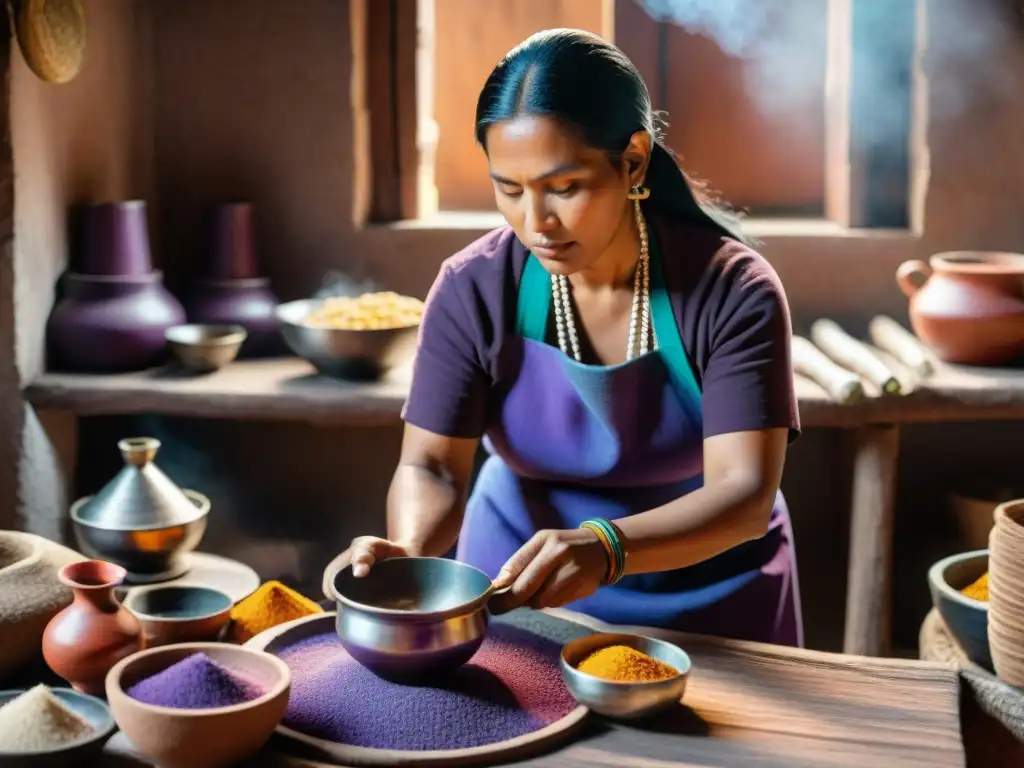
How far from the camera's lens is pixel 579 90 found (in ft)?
6.53

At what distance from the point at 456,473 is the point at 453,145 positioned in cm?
212

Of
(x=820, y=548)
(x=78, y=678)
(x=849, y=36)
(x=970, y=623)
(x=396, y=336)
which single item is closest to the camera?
(x=78, y=678)

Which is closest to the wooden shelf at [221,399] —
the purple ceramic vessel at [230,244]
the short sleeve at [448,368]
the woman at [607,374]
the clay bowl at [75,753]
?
the purple ceramic vessel at [230,244]

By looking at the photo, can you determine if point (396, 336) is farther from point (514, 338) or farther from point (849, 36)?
point (849, 36)

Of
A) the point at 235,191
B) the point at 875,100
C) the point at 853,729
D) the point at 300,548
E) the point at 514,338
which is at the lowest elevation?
the point at 300,548

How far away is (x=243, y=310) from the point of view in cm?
376

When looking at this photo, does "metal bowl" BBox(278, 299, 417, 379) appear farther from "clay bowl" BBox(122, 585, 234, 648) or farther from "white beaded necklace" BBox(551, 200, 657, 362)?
"clay bowl" BBox(122, 585, 234, 648)

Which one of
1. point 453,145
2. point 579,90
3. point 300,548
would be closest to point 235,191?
point 453,145

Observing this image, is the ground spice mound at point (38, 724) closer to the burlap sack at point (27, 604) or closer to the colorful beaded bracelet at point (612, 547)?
the burlap sack at point (27, 604)

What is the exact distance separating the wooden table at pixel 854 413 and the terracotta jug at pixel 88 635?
4.81ft

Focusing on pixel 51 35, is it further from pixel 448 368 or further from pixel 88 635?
pixel 88 635

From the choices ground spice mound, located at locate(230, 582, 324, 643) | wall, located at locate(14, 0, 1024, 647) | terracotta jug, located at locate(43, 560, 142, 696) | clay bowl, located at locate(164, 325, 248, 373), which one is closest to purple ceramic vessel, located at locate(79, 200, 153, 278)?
clay bowl, located at locate(164, 325, 248, 373)

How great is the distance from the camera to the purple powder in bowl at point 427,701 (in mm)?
1672

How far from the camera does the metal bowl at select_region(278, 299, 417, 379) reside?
3367 millimetres
